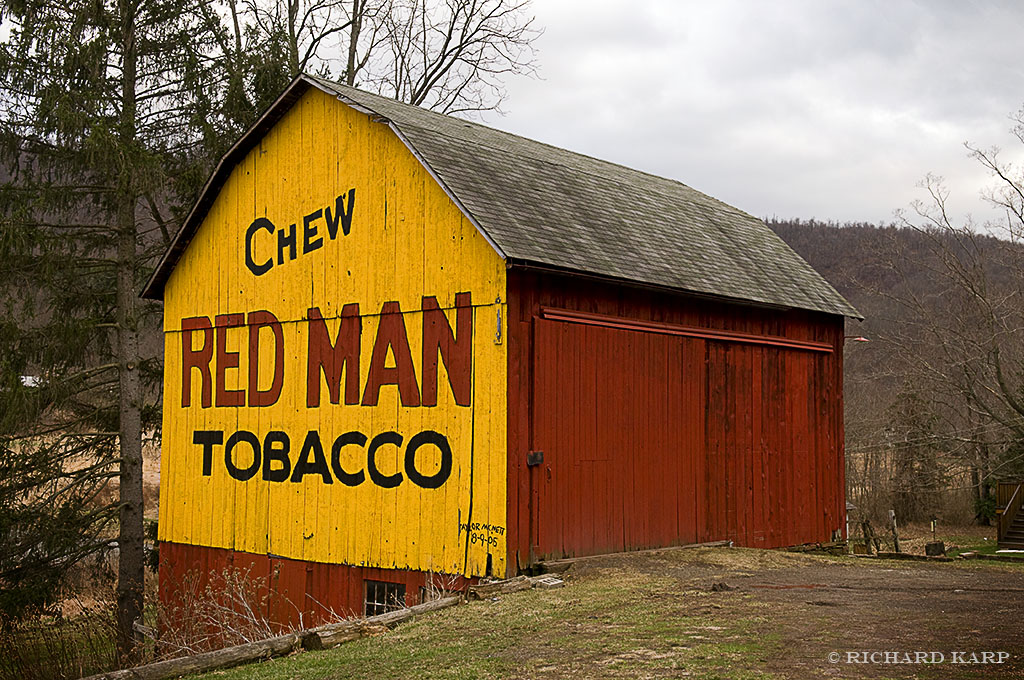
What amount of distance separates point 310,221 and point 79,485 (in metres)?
7.89

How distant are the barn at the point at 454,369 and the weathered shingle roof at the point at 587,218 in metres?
0.06

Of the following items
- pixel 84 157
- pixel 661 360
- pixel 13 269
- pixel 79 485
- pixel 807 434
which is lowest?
pixel 79 485

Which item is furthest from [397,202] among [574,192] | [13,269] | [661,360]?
[13,269]

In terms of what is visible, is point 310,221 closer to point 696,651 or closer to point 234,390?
point 234,390

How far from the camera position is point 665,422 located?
1330 centimetres

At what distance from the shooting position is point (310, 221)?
1416 centimetres

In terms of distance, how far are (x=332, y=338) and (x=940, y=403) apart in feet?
88.7

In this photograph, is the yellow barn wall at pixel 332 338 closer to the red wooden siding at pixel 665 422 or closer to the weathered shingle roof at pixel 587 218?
the weathered shingle roof at pixel 587 218

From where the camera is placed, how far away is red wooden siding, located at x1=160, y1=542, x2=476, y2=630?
41.6 feet

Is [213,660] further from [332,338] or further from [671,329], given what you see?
[671,329]

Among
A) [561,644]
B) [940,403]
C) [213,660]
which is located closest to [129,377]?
[213,660]

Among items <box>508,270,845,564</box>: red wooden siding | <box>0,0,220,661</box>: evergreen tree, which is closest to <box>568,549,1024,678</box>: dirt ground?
<box>508,270,845,564</box>: red wooden siding

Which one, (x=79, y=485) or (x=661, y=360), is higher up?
(x=661, y=360)

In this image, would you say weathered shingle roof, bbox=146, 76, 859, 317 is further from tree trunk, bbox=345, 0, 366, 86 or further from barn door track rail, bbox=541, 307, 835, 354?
tree trunk, bbox=345, 0, 366, 86
